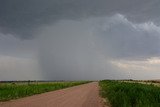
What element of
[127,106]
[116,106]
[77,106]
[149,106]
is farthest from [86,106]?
[149,106]

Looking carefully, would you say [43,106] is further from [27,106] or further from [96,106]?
[96,106]

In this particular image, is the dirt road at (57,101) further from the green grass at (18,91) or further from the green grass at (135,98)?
the green grass at (18,91)

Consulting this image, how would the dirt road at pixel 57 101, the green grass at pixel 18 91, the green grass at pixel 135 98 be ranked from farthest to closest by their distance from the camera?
the green grass at pixel 18 91 < the dirt road at pixel 57 101 < the green grass at pixel 135 98

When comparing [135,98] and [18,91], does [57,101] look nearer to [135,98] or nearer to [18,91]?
[135,98]

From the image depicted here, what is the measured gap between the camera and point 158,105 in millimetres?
22344

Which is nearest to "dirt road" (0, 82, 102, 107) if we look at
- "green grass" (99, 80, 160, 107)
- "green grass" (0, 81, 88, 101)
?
"green grass" (99, 80, 160, 107)

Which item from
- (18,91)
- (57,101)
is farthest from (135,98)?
(18,91)

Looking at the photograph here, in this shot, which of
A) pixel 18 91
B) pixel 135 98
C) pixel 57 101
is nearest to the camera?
pixel 135 98

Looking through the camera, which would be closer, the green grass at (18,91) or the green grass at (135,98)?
the green grass at (135,98)

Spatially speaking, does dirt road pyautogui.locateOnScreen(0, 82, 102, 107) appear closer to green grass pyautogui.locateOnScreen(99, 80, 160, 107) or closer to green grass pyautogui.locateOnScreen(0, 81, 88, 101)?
green grass pyautogui.locateOnScreen(99, 80, 160, 107)

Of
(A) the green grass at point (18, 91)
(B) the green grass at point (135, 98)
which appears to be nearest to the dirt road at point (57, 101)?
(B) the green grass at point (135, 98)

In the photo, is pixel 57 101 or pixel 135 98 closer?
pixel 135 98

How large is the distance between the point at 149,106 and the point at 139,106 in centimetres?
67

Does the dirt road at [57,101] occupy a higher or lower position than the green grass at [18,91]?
lower
